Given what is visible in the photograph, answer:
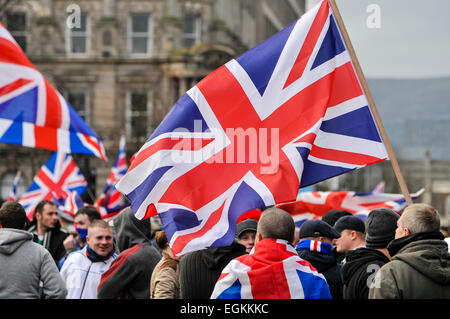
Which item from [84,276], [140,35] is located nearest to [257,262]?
[84,276]

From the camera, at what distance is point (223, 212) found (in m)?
6.62

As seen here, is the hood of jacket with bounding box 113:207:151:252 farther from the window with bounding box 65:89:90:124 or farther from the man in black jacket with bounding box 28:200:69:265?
the window with bounding box 65:89:90:124

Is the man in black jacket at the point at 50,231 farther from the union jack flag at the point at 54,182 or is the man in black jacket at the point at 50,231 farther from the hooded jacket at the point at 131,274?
the union jack flag at the point at 54,182

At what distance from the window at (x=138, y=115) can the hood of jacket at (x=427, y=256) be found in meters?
35.0

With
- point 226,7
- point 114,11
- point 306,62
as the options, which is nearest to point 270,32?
point 226,7

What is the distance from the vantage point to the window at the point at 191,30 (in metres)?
42.5

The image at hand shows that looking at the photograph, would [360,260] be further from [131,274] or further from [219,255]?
[131,274]

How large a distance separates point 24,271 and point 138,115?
115ft

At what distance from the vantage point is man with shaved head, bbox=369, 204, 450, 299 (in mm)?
5359

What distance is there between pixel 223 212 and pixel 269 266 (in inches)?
38.0

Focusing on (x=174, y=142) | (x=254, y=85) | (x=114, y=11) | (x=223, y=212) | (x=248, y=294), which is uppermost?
(x=114, y=11)

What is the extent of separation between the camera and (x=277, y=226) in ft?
19.1

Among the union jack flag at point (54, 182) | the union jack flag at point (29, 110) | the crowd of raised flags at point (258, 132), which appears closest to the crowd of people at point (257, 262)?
the crowd of raised flags at point (258, 132)

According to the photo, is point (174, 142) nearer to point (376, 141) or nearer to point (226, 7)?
point (376, 141)
